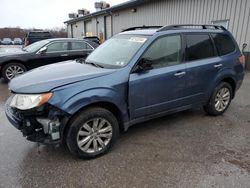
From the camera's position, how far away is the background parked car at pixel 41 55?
741 centimetres

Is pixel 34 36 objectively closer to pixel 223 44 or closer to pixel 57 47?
pixel 57 47

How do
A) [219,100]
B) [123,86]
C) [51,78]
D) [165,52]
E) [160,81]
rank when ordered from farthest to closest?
1. [219,100]
2. [165,52]
3. [160,81]
4. [123,86]
5. [51,78]

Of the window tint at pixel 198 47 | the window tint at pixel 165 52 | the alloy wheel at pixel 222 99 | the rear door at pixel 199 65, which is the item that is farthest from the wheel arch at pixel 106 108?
the alloy wheel at pixel 222 99

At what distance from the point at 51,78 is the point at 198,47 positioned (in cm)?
262

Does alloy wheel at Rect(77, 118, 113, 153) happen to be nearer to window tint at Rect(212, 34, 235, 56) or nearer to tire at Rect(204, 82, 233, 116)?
tire at Rect(204, 82, 233, 116)

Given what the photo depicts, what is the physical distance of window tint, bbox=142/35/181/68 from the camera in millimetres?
3485

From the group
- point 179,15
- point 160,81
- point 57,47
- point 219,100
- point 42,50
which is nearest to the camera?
point 160,81

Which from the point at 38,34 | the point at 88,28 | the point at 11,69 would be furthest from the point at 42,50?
the point at 88,28

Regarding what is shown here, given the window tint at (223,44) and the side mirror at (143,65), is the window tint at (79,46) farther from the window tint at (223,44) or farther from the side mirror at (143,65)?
the side mirror at (143,65)

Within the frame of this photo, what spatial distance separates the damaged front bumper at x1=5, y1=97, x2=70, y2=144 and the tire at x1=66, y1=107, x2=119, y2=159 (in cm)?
14

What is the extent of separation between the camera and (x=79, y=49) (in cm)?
851

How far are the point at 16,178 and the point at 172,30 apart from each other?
3139 millimetres

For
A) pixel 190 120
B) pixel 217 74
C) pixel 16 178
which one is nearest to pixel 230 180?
pixel 190 120

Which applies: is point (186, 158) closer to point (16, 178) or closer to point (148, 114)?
point (148, 114)
